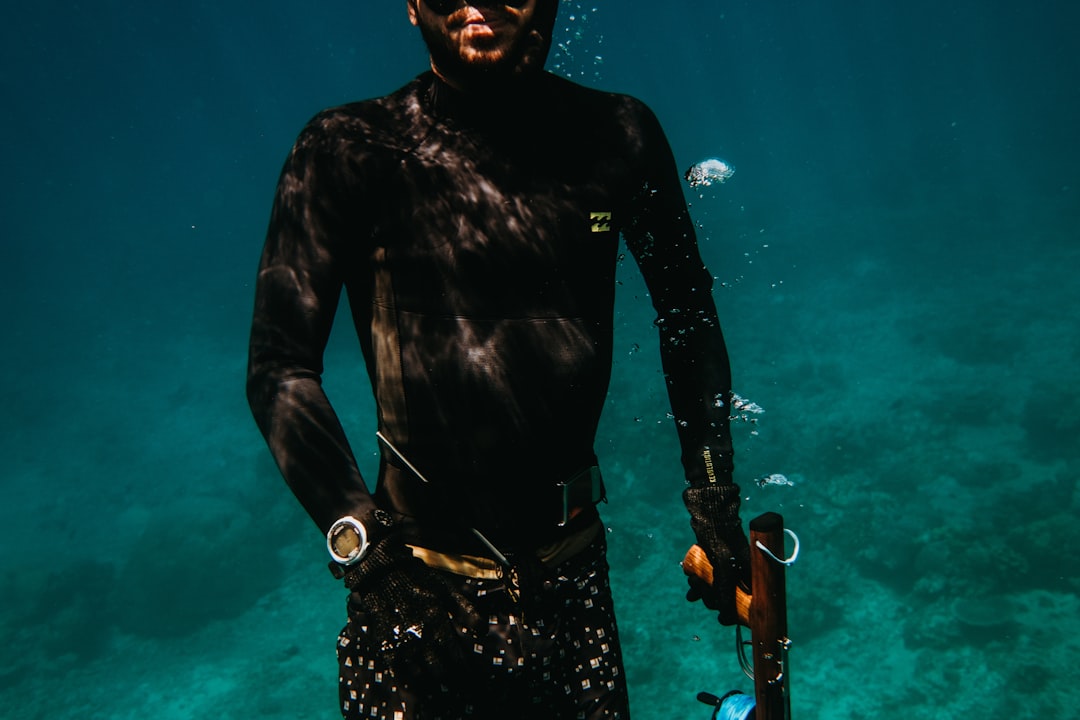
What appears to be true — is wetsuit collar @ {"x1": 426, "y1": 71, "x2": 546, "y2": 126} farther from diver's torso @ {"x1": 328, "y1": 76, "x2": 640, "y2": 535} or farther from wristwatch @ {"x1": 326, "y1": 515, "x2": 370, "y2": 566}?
wristwatch @ {"x1": 326, "y1": 515, "x2": 370, "y2": 566}

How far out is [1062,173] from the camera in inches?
1232

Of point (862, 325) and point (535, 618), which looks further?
point (862, 325)

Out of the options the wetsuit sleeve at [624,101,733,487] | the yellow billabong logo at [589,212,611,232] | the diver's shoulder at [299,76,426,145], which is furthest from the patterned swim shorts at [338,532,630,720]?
the diver's shoulder at [299,76,426,145]

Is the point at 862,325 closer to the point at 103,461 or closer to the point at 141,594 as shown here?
the point at 141,594

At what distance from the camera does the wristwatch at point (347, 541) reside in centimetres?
135

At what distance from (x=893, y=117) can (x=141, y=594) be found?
244 feet

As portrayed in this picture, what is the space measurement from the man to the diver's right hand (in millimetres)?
45

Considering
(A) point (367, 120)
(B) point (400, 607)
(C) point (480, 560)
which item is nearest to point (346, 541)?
(B) point (400, 607)

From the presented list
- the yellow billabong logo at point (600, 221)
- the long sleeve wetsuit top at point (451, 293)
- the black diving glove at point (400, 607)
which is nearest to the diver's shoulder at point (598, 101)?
the long sleeve wetsuit top at point (451, 293)

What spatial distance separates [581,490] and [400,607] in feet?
2.12

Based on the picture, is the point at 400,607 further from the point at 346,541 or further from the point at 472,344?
the point at 472,344

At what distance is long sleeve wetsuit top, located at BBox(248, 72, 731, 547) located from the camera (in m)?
1.51

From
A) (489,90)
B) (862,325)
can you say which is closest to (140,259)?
(862,325)

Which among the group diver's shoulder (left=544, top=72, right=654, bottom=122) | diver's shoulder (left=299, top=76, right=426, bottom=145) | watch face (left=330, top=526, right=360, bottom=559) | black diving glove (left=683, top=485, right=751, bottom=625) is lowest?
black diving glove (left=683, top=485, right=751, bottom=625)
